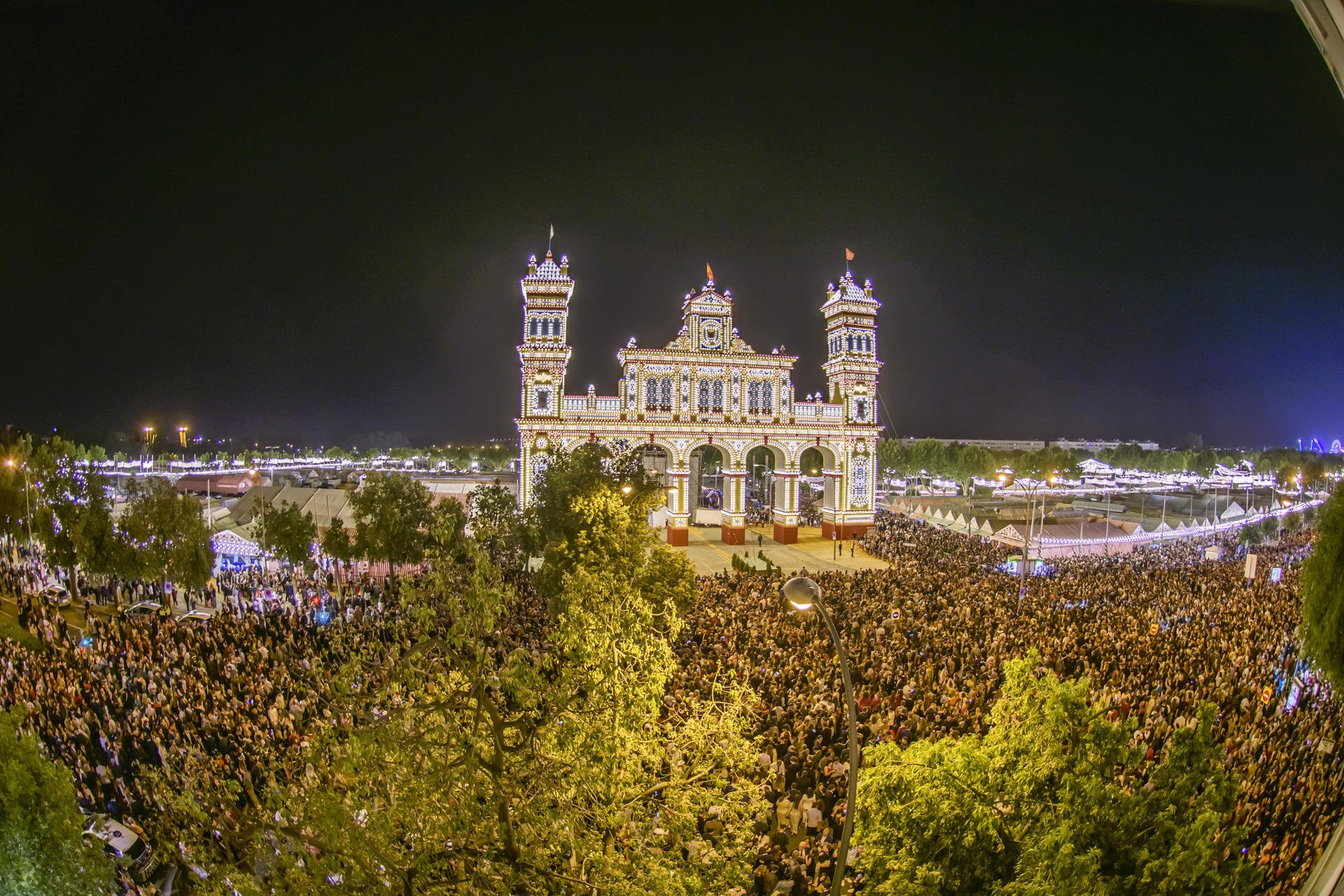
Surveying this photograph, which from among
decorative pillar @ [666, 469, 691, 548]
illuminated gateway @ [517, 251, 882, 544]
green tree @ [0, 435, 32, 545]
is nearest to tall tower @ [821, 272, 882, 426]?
illuminated gateway @ [517, 251, 882, 544]

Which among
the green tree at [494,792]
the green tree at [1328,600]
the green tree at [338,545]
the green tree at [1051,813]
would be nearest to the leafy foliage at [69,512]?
the green tree at [338,545]

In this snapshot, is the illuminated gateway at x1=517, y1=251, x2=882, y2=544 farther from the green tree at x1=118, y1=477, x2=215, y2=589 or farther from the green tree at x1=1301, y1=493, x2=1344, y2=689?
the green tree at x1=1301, y1=493, x2=1344, y2=689

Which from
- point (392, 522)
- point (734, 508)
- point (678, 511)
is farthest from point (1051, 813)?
point (734, 508)

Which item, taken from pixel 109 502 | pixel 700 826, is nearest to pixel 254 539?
pixel 109 502

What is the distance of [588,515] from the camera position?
15344mm

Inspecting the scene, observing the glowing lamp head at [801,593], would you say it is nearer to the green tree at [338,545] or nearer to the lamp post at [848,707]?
the lamp post at [848,707]

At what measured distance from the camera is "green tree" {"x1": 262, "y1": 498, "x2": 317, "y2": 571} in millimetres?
23766

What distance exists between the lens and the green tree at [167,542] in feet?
70.2

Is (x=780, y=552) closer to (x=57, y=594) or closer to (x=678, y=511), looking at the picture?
(x=678, y=511)

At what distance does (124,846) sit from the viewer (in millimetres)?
8281

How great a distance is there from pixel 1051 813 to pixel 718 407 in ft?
111

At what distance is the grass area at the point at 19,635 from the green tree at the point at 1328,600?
28.3 m

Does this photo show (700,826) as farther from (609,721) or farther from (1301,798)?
(1301,798)

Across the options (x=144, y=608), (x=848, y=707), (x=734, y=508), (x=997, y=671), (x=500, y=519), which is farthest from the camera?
(x=734, y=508)
